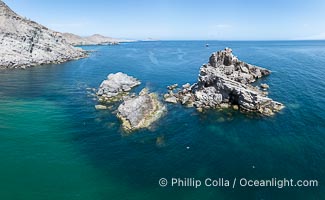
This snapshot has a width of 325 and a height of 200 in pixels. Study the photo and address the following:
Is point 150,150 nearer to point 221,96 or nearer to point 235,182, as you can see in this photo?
point 235,182

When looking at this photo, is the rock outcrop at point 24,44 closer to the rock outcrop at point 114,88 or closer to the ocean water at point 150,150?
the ocean water at point 150,150

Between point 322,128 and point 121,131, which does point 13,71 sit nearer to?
point 121,131

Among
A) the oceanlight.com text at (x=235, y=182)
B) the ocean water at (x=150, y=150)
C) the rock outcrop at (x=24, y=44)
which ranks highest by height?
the rock outcrop at (x=24, y=44)

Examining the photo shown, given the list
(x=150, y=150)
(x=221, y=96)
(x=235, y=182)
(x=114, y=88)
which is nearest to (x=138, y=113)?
(x=150, y=150)

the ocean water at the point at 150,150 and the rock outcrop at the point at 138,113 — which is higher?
the rock outcrop at the point at 138,113

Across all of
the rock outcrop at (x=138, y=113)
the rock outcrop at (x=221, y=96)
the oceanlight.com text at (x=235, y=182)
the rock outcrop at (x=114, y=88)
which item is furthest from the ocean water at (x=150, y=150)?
the rock outcrop at (x=114, y=88)

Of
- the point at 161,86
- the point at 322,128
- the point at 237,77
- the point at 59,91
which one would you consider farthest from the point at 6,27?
the point at 322,128

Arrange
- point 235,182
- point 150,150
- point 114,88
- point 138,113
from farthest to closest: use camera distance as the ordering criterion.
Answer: point 114,88, point 138,113, point 150,150, point 235,182
